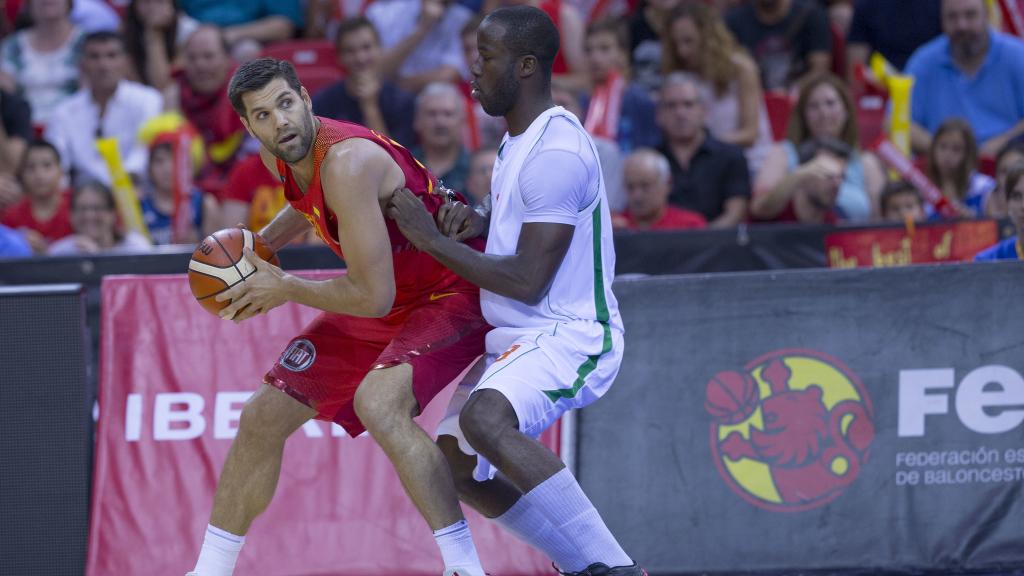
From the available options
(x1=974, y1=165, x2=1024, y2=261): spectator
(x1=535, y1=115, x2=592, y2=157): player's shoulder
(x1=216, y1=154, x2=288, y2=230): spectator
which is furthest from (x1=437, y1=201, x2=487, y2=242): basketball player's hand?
(x1=216, y1=154, x2=288, y2=230): spectator

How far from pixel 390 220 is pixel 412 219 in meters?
0.21

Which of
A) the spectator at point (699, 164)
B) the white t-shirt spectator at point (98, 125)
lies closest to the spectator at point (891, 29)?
the spectator at point (699, 164)

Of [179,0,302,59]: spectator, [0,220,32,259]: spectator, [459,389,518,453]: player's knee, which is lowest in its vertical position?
[459,389,518,453]: player's knee

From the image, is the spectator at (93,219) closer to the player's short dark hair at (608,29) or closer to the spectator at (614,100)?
the spectator at (614,100)

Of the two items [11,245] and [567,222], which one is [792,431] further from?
[11,245]

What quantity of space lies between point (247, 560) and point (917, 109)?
6.11 metres

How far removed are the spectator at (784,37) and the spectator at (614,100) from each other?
1131mm

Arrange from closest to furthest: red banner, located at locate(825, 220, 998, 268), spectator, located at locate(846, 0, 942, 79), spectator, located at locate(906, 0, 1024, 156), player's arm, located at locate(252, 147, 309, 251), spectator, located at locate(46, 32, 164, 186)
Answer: player's arm, located at locate(252, 147, 309, 251) → red banner, located at locate(825, 220, 998, 268) → spectator, located at locate(906, 0, 1024, 156) → spectator, located at locate(46, 32, 164, 186) → spectator, located at locate(846, 0, 942, 79)

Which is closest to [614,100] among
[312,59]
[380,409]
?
[312,59]

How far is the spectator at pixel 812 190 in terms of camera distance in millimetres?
8375

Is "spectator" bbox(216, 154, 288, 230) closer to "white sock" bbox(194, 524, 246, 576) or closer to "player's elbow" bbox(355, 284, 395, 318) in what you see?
"white sock" bbox(194, 524, 246, 576)

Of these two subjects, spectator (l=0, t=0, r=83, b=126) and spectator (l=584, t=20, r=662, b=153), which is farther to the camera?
spectator (l=0, t=0, r=83, b=126)

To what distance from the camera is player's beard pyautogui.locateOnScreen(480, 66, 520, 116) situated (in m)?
4.52

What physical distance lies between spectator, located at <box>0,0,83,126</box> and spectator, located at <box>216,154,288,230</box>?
2.19 m
